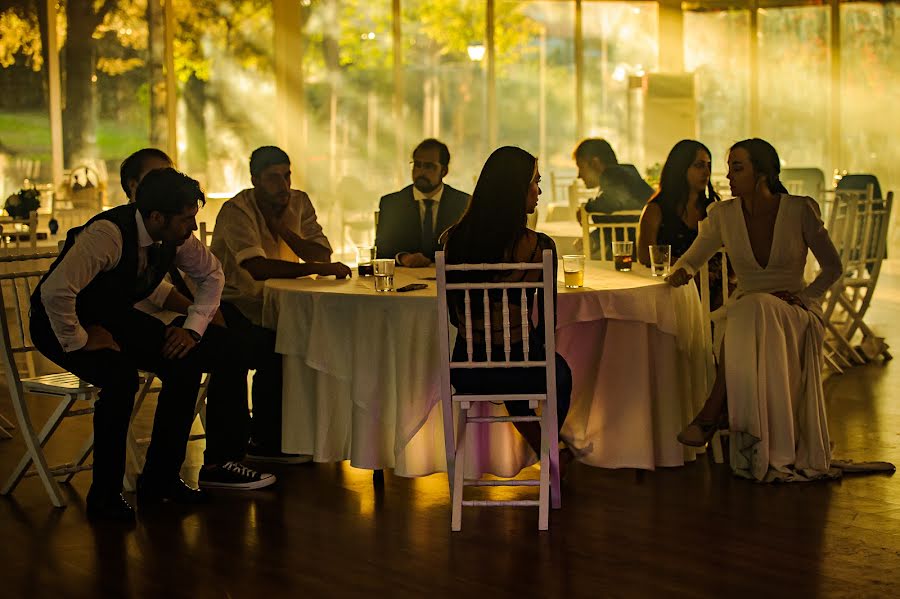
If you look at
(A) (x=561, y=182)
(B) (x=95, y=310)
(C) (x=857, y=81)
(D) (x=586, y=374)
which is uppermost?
(C) (x=857, y=81)

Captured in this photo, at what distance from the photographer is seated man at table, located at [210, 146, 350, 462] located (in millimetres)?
5660

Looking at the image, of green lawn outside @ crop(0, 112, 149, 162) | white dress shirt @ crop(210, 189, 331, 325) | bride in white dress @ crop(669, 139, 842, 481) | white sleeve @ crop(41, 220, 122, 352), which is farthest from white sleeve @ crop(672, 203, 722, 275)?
green lawn outside @ crop(0, 112, 149, 162)

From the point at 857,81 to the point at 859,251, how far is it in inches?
293

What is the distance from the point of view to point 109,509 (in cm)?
474

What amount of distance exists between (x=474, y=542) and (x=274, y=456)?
1.58 meters

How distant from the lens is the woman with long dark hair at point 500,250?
454 centimetres

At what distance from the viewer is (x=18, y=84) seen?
12570mm

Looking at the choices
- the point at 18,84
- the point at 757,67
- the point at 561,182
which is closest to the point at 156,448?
the point at 18,84

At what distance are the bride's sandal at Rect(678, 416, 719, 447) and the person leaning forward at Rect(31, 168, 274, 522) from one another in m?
1.96

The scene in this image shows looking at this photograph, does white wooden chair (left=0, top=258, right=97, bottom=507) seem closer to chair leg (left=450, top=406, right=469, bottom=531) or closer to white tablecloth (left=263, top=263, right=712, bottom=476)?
white tablecloth (left=263, top=263, right=712, bottom=476)

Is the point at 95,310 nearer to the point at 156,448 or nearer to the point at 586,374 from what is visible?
the point at 156,448

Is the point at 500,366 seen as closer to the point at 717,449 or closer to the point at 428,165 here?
the point at 717,449

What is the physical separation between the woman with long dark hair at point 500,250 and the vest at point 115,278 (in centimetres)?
114

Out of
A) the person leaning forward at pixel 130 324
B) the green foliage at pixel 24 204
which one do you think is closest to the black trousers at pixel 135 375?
the person leaning forward at pixel 130 324
